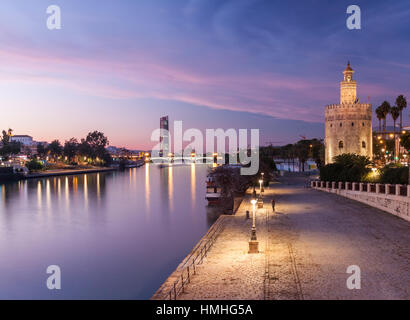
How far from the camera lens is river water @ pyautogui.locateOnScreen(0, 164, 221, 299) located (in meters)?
21.3

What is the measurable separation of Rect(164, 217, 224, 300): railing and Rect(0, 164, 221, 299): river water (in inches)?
125

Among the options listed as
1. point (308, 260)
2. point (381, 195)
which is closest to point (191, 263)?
point (308, 260)

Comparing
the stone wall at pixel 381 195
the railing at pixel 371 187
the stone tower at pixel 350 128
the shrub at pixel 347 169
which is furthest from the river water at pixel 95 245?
the stone tower at pixel 350 128

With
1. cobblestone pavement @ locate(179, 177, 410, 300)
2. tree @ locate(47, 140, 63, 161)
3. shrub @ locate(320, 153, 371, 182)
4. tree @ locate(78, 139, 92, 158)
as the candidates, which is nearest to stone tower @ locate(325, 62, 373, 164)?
shrub @ locate(320, 153, 371, 182)

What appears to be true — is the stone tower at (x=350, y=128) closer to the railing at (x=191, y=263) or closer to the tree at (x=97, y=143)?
the railing at (x=191, y=263)

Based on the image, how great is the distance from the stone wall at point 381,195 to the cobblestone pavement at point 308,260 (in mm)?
1111

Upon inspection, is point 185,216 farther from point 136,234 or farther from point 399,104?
point 399,104

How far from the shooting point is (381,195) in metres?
33.1

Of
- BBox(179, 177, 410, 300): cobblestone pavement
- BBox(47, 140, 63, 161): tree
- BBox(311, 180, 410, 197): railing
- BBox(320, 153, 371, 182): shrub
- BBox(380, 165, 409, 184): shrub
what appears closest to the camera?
BBox(179, 177, 410, 300): cobblestone pavement

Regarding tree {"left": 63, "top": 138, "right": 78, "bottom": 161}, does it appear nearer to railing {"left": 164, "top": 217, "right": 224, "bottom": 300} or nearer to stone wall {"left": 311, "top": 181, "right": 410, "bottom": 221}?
stone wall {"left": 311, "top": 181, "right": 410, "bottom": 221}

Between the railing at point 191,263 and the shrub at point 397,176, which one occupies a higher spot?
the shrub at point 397,176

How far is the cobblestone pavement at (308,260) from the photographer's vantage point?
43.4 feet

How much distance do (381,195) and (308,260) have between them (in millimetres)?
19373

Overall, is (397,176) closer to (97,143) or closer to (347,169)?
(347,169)
